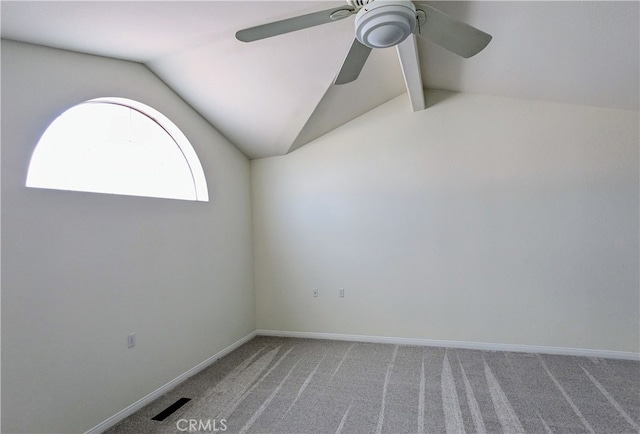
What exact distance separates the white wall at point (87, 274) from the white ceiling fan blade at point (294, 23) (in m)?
1.36

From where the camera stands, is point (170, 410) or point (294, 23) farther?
point (170, 410)

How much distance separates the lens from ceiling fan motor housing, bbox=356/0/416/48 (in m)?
1.29

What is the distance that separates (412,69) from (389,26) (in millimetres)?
1528

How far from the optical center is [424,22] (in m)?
1.43

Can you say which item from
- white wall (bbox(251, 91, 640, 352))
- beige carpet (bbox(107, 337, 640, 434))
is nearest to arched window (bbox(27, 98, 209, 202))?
white wall (bbox(251, 91, 640, 352))

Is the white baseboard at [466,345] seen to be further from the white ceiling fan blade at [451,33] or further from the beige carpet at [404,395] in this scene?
the white ceiling fan blade at [451,33]

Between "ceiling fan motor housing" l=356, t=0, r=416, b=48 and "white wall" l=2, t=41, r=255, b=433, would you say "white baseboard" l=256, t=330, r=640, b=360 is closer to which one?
"white wall" l=2, t=41, r=255, b=433

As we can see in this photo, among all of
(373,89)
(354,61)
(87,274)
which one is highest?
(373,89)

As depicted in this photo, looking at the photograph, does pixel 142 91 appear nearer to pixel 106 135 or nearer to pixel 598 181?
pixel 106 135

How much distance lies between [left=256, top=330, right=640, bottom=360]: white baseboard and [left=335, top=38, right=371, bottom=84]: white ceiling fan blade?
293cm

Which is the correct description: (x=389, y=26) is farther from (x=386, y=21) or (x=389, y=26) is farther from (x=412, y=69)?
(x=412, y=69)

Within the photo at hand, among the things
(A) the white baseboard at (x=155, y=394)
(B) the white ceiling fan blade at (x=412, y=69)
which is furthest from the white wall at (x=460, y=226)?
(A) the white baseboard at (x=155, y=394)

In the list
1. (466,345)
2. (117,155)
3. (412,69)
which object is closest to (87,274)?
(117,155)

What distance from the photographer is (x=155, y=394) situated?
2625mm
